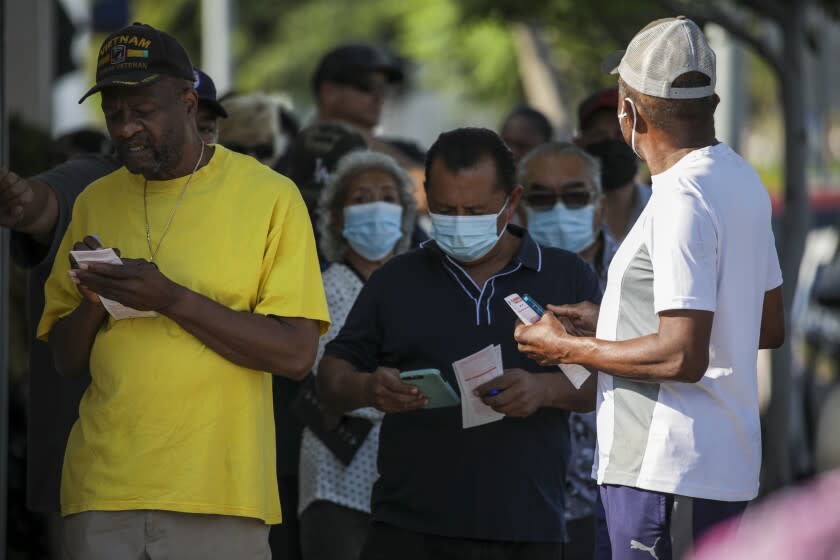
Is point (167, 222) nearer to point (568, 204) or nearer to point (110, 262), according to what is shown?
point (110, 262)

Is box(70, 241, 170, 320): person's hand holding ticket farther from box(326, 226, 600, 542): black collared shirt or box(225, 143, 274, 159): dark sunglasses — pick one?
box(225, 143, 274, 159): dark sunglasses

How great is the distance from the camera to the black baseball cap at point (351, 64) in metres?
7.84

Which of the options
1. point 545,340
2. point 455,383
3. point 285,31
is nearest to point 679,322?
point 545,340

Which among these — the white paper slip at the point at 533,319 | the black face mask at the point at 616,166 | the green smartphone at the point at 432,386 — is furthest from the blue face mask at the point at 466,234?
the black face mask at the point at 616,166

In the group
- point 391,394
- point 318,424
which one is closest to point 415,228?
point 318,424

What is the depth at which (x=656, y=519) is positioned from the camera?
3.91 m

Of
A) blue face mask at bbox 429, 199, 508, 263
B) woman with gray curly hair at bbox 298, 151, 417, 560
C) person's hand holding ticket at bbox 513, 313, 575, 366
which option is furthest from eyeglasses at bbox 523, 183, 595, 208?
person's hand holding ticket at bbox 513, 313, 575, 366

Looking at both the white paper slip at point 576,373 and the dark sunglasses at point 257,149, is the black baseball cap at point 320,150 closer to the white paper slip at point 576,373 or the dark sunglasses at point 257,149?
the dark sunglasses at point 257,149

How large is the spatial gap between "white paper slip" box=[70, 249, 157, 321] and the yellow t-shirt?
0.08 meters

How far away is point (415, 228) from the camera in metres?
6.19

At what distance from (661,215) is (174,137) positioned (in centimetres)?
136

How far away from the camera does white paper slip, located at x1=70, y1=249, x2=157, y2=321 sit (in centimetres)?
382

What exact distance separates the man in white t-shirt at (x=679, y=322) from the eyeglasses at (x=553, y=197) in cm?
180

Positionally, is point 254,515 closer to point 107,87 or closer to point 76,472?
point 76,472
